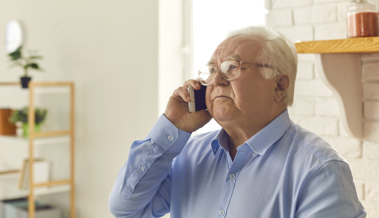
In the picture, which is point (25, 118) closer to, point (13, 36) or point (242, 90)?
point (13, 36)

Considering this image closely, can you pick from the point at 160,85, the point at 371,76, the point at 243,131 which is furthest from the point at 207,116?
the point at 160,85

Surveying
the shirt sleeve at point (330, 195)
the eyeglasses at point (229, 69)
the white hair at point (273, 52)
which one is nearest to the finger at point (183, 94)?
the eyeglasses at point (229, 69)

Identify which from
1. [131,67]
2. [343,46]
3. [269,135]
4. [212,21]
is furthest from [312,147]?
[131,67]

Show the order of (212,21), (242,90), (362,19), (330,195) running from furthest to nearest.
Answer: (212,21) < (362,19) < (242,90) < (330,195)

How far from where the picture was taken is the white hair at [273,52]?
1.06 metres

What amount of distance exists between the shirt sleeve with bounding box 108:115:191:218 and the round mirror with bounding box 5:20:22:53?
2.59 m

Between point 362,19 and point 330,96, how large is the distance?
38 cm

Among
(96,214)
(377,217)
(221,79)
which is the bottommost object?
(96,214)

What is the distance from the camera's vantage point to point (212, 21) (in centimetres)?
207

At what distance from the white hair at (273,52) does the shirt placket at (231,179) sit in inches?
8.6

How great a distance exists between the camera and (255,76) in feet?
3.46

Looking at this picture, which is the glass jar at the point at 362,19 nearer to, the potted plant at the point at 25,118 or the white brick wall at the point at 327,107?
the white brick wall at the point at 327,107

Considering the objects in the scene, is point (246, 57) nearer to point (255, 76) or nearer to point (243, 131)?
point (255, 76)

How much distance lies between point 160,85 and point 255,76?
1172 millimetres
